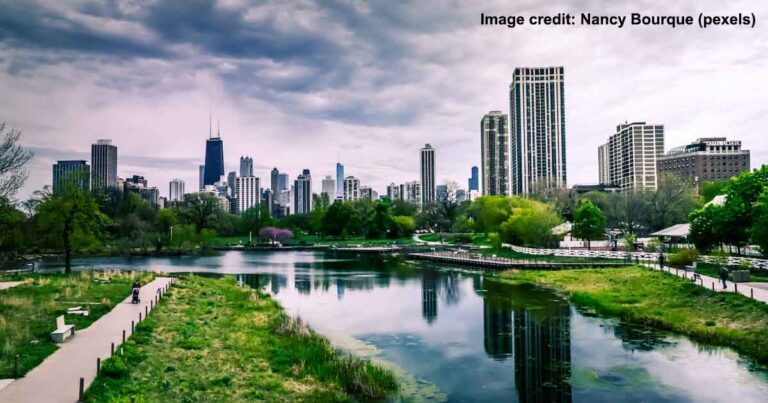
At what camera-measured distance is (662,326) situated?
31.0m

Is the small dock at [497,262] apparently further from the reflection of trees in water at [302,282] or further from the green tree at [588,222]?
the reflection of trees in water at [302,282]

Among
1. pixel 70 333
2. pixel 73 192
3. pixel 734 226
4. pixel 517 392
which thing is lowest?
pixel 517 392

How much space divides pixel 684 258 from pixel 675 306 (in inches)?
668

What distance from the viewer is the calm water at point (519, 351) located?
67.3 ft

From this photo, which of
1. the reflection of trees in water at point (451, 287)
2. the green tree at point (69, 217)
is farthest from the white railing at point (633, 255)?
the green tree at point (69, 217)

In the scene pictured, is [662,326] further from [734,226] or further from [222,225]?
[222,225]

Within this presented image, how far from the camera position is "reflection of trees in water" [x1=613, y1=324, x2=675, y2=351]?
1062 inches

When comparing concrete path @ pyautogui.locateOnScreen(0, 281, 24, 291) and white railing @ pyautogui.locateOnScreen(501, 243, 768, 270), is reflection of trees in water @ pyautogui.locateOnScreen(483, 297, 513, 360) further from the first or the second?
concrete path @ pyautogui.locateOnScreen(0, 281, 24, 291)

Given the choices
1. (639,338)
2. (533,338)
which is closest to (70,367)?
(533,338)

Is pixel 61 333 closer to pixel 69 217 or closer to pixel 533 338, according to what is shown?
pixel 533 338

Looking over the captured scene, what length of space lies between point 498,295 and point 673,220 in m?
60.2

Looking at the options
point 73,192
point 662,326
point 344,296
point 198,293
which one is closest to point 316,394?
point 662,326

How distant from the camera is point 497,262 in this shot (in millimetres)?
71688

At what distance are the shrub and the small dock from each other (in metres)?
7.79
